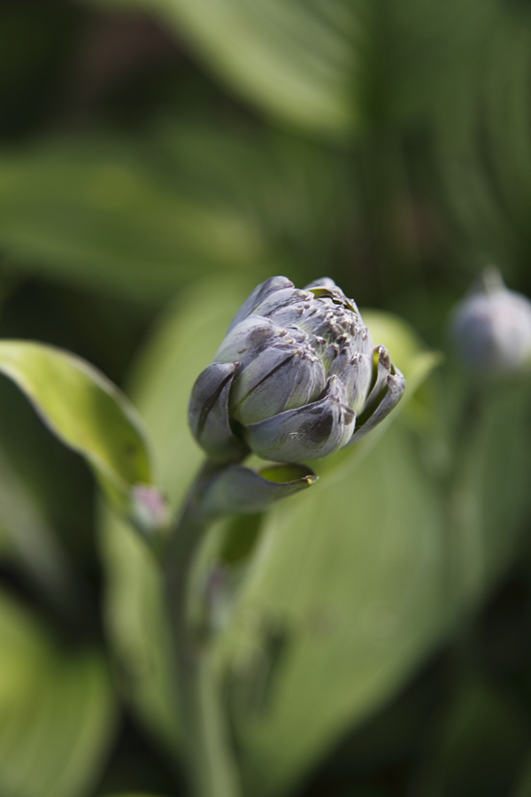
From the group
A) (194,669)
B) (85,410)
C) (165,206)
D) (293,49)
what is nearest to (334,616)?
(194,669)

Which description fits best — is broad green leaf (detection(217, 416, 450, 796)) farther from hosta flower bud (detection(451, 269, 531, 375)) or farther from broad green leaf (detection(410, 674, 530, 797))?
hosta flower bud (detection(451, 269, 531, 375))

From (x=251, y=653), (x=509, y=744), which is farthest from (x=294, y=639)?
(x=509, y=744)

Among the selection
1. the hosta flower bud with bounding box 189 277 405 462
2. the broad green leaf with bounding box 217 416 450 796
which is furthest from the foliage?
the hosta flower bud with bounding box 189 277 405 462

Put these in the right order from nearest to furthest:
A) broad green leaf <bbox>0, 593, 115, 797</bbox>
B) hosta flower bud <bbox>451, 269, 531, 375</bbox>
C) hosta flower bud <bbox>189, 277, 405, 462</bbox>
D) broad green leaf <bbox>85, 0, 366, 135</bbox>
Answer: hosta flower bud <bbox>189, 277, 405, 462</bbox> → hosta flower bud <bbox>451, 269, 531, 375</bbox> → broad green leaf <bbox>0, 593, 115, 797</bbox> → broad green leaf <bbox>85, 0, 366, 135</bbox>

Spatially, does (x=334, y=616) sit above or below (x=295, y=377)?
below

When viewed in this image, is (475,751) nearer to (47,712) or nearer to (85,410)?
(47,712)
